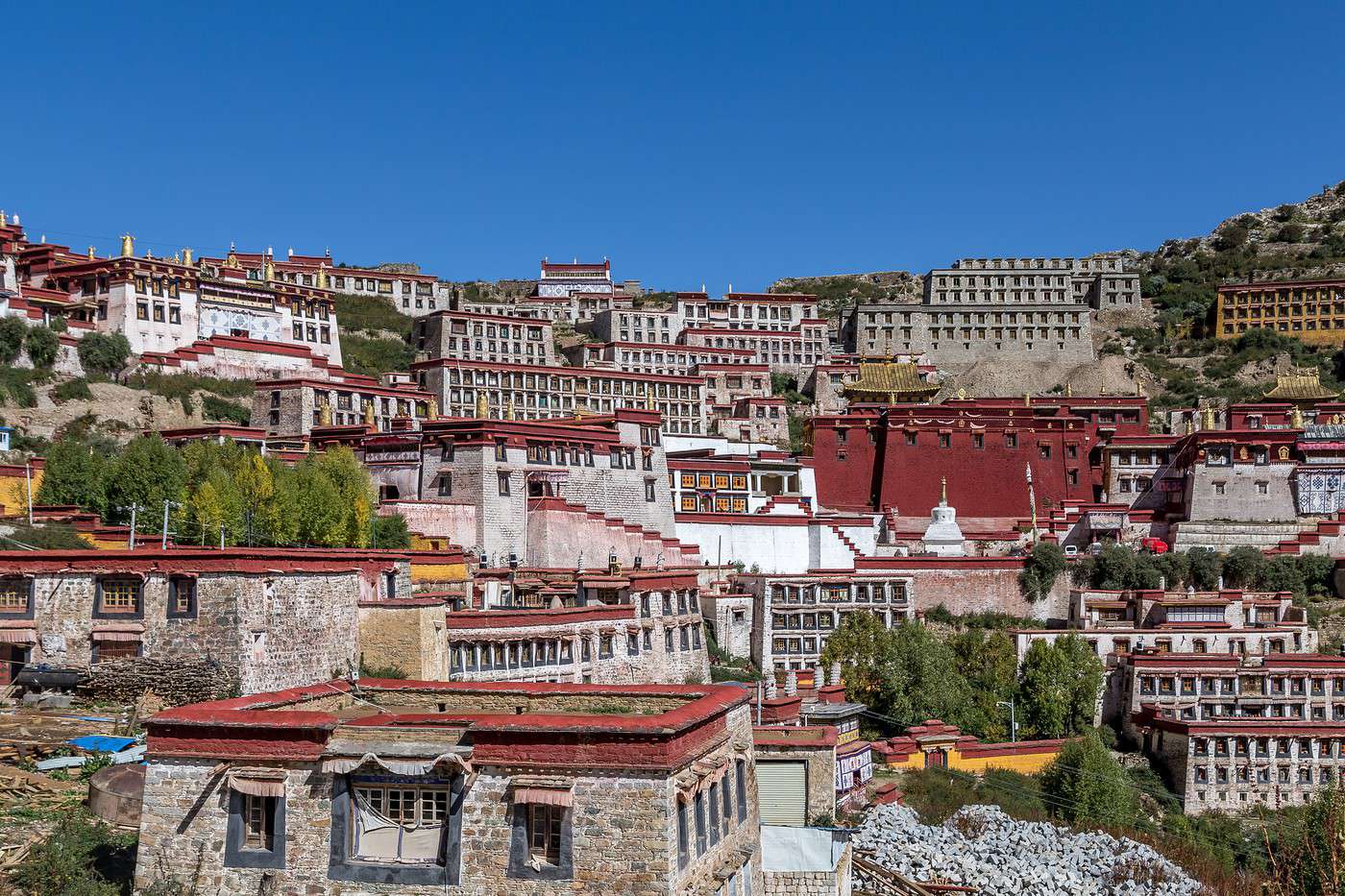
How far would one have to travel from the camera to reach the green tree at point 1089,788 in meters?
35.6

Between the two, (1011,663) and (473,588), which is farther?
(1011,663)

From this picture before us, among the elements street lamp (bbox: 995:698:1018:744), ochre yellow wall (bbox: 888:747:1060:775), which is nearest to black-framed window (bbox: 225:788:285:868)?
ochre yellow wall (bbox: 888:747:1060:775)

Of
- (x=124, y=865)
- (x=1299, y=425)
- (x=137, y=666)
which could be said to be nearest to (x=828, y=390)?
(x=1299, y=425)

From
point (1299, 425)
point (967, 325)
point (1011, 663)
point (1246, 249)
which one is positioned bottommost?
point (1011, 663)

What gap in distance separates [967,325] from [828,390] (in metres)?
15.5

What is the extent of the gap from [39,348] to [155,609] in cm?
3643

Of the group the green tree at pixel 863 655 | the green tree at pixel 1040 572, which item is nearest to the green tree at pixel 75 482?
the green tree at pixel 863 655

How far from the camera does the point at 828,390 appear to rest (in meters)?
82.0

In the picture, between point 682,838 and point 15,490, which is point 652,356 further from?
point 682,838

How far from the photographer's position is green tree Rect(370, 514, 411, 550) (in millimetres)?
40531

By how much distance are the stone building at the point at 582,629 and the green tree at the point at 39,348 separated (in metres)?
25.2

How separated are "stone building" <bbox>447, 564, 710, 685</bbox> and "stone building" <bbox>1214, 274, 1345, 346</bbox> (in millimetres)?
65537

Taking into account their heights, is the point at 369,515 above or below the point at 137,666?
above

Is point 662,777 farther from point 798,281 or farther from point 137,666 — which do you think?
point 798,281
